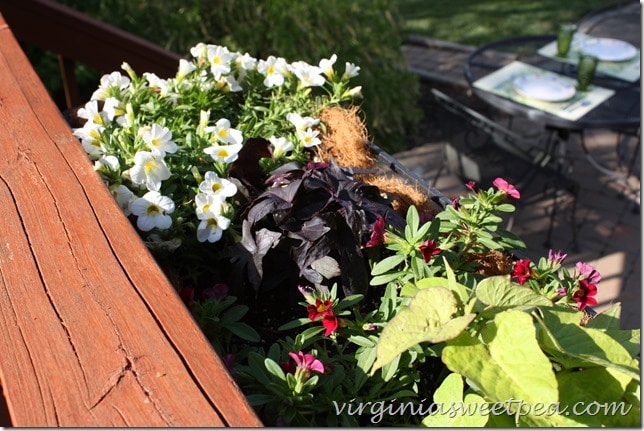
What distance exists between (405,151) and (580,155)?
1.22 m

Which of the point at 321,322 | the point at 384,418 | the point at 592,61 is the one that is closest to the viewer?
the point at 384,418

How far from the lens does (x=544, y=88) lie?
357 cm

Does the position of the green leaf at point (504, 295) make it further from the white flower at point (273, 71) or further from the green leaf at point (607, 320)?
the white flower at point (273, 71)


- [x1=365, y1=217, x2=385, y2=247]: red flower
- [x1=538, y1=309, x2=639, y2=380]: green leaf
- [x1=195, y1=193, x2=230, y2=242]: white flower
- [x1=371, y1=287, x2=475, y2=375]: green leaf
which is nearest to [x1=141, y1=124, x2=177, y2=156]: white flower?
[x1=195, y1=193, x2=230, y2=242]: white flower

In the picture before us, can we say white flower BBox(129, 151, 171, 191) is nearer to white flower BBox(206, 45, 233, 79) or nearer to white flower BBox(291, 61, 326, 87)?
white flower BBox(206, 45, 233, 79)

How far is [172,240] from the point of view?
4.62 feet

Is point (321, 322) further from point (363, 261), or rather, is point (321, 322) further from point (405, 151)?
point (405, 151)

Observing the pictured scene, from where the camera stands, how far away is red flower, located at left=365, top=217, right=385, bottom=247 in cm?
133

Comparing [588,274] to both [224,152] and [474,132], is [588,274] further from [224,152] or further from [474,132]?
[474,132]

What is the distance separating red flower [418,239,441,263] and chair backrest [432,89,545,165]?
7.54 feet

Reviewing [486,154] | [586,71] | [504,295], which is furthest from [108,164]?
[586,71]

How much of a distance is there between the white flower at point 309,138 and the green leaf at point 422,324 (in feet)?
2.33

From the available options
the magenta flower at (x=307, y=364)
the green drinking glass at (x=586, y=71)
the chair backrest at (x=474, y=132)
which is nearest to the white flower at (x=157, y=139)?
the magenta flower at (x=307, y=364)

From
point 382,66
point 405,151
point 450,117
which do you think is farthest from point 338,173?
point 405,151
